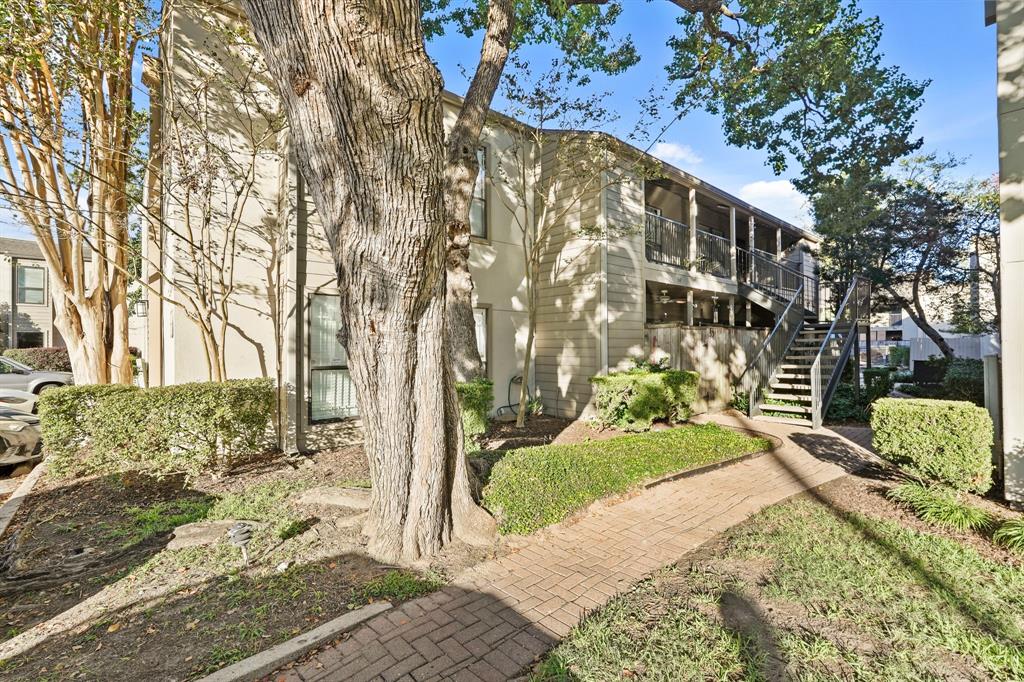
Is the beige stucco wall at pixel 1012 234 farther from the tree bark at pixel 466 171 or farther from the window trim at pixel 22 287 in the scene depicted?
the window trim at pixel 22 287

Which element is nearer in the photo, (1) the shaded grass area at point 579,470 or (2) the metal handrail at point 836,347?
(1) the shaded grass area at point 579,470

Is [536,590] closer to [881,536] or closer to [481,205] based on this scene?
[881,536]

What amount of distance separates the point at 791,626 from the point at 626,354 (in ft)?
23.7

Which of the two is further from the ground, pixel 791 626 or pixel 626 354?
pixel 626 354

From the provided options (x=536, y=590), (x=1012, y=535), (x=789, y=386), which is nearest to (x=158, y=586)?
(x=536, y=590)

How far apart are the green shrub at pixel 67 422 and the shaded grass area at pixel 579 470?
16.3 ft

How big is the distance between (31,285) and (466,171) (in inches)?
1054

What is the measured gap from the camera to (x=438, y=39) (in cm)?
813

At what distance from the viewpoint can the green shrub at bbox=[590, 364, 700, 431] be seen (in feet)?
26.9

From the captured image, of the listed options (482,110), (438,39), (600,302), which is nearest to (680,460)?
(600,302)

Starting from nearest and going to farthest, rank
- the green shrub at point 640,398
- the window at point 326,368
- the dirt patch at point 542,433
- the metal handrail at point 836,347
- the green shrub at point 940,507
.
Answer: the green shrub at point 940,507 → the window at point 326,368 → the dirt patch at point 542,433 → the green shrub at point 640,398 → the metal handrail at point 836,347

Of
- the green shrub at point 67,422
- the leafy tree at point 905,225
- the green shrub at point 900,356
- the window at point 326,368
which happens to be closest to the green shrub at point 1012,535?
the window at point 326,368

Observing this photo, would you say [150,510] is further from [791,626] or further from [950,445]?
[950,445]

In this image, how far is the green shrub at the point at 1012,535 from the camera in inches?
145
